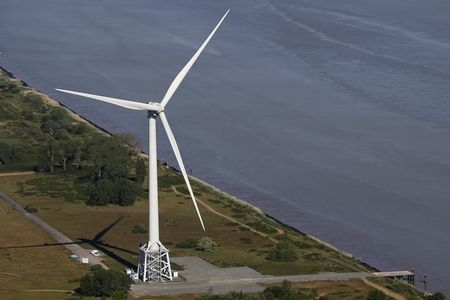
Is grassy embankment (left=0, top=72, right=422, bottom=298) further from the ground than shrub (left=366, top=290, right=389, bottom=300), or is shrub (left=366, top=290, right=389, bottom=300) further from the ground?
grassy embankment (left=0, top=72, right=422, bottom=298)

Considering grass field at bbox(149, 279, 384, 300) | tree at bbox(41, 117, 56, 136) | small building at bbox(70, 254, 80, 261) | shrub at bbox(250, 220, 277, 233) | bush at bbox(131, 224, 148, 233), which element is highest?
tree at bbox(41, 117, 56, 136)

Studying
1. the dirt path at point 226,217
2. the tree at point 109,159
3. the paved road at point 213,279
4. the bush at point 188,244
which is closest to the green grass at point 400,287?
the paved road at point 213,279

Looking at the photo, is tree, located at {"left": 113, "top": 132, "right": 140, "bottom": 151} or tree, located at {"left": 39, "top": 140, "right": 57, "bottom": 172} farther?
tree, located at {"left": 113, "top": 132, "right": 140, "bottom": 151}

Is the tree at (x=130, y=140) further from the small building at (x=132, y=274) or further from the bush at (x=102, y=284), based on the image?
the bush at (x=102, y=284)

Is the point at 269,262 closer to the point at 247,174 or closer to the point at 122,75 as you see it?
the point at 247,174

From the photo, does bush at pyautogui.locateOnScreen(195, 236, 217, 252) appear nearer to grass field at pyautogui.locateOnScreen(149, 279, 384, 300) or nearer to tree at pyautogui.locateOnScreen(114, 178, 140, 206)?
grass field at pyautogui.locateOnScreen(149, 279, 384, 300)

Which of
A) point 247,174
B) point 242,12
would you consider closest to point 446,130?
point 247,174

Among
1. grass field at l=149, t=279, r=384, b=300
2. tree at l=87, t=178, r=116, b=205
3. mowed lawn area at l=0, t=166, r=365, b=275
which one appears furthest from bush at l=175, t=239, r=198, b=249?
tree at l=87, t=178, r=116, b=205
